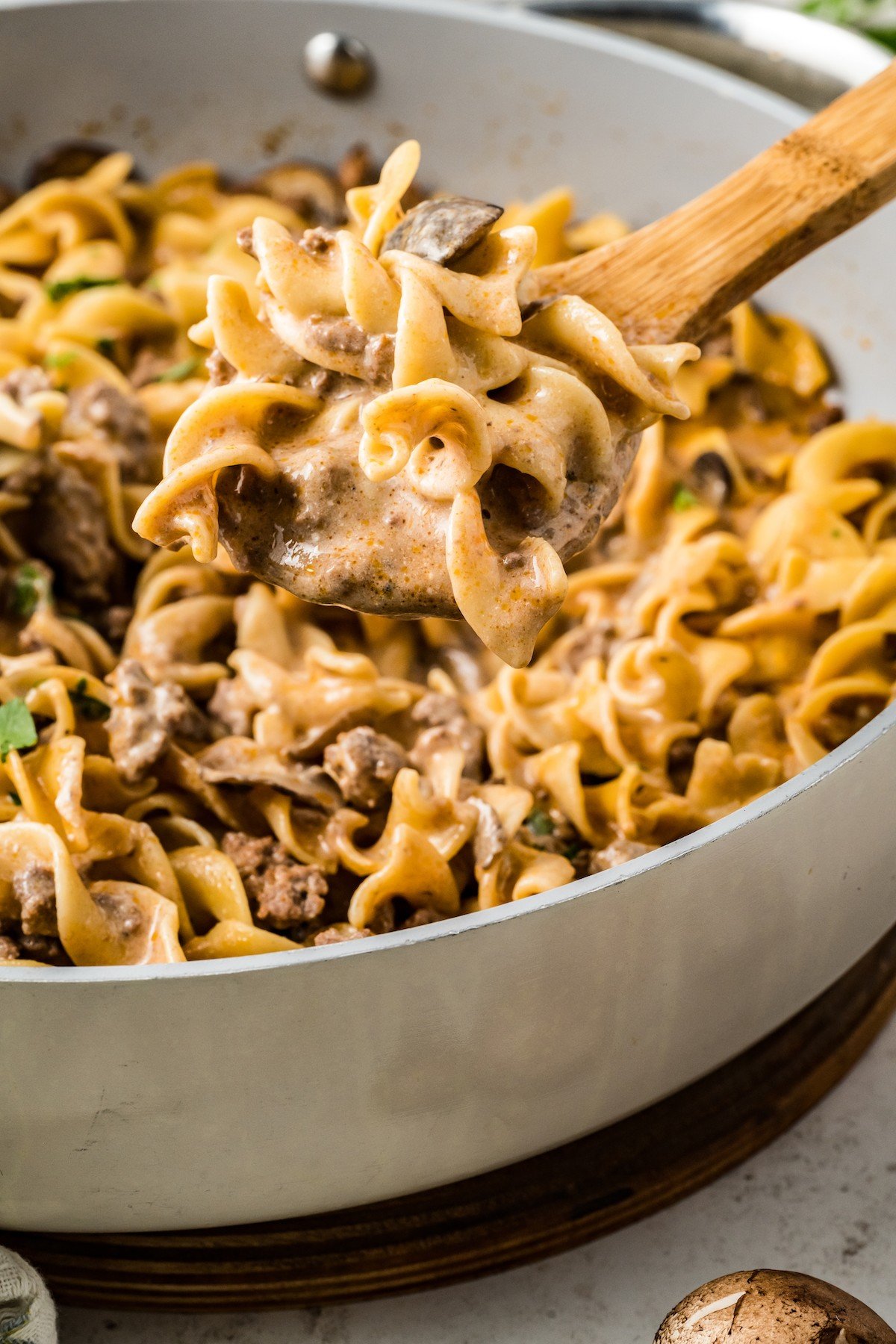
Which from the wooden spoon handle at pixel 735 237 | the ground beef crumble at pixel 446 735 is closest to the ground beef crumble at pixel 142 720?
the ground beef crumble at pixel 446 735

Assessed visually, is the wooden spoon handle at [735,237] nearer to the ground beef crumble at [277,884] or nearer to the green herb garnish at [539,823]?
the green herb garnish at [539,823]

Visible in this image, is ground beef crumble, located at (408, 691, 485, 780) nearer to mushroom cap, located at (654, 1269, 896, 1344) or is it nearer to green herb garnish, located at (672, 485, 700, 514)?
green herb garnish, located at (672, 485, 700, 514)

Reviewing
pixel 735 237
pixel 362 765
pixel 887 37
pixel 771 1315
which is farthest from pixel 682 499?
pixel 887 37

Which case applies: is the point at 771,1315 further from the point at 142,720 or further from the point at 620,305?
the point at 620,305

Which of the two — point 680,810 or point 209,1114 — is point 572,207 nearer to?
point 680,810

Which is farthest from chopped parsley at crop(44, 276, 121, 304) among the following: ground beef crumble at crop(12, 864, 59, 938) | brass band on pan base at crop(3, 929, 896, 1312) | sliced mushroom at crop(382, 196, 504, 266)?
brass band on pan base at crop(3, 929, 896, 1312)
